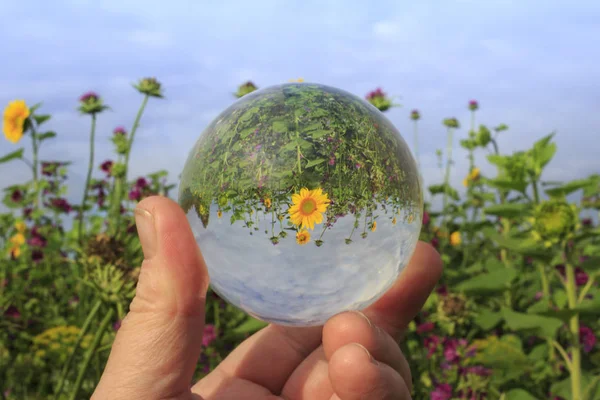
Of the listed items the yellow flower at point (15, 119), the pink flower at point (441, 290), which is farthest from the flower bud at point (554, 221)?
the yellow flower at point (15, 119)

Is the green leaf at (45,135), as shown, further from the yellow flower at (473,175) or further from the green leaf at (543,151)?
the yellow flower at (473,175)

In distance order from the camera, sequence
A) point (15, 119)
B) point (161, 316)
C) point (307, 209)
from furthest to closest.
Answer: point (15, 119) < point (161, 316) < point (307, 209)

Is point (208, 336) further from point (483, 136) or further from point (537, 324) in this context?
point (483, 136)

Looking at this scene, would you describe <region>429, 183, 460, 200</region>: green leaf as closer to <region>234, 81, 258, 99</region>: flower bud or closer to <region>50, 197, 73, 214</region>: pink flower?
<region>234, 81, 258, 99</region>: flower bud

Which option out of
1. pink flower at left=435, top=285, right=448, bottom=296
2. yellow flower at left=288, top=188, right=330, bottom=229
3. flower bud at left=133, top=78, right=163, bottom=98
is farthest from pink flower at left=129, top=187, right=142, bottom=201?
yellow flower at left=288, top=188, right=330, bottom=229

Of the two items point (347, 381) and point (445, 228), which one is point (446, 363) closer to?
point (347, 381)

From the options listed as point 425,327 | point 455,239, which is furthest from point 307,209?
point 455,239

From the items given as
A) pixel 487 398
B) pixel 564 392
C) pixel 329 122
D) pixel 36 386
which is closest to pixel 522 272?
pixel 487 398
